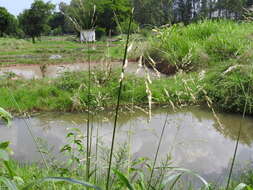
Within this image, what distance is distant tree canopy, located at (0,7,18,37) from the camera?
33.0 metres

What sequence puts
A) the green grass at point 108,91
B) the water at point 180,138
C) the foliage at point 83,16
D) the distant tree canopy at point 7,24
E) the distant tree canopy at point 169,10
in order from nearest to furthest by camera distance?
the foliage at point 83,16 < the distant tree canopy at point 169,10 < the water at point 180,138 < the green grass at point 108,91 < the distant tree canopy at point 7,24

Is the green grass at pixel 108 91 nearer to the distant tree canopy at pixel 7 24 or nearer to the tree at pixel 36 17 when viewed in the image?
the tree at pixel 36 17

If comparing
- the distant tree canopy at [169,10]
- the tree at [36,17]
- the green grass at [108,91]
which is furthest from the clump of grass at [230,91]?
the tree at [36,17]

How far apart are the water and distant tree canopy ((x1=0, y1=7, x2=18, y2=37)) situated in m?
30.8

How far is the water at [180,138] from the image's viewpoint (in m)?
3.41

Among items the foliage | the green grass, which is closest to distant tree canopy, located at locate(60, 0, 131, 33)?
the foliage

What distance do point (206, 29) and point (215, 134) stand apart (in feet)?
23.7

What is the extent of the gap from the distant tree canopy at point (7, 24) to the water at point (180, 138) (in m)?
30.8

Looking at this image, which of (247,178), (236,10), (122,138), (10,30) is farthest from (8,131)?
(10,30)

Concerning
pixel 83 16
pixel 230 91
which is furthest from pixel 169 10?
pixel 230 91

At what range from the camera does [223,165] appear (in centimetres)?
335

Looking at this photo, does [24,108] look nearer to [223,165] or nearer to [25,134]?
[25,134]

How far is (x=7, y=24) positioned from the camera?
35062mm

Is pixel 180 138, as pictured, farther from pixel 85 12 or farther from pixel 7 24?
pixel 7 24
